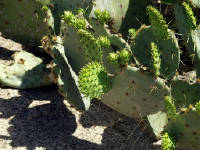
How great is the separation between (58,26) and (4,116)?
2.89 feet

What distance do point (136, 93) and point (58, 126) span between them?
616 mm

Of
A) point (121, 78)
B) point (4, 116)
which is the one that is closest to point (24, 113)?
point (4, 116)

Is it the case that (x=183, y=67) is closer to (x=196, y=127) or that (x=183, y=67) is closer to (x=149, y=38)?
(x=149, y=38)

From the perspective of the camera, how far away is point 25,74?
3.06 meters

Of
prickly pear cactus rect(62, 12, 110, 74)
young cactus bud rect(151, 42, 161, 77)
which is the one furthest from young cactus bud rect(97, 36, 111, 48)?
young cactus bud rect(151, 42, 161, 77)

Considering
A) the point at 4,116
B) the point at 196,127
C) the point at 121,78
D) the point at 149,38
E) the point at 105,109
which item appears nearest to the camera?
the point at 196,127

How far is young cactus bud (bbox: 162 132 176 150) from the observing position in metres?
2.24

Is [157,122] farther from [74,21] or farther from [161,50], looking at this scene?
[74,21]

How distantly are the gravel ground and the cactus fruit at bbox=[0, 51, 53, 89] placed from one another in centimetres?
6

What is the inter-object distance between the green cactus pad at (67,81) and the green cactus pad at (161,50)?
1.37ft

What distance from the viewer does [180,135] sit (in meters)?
2.32

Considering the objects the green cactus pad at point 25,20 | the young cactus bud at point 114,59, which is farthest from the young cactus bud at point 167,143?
the green cactus pad at point 25,20

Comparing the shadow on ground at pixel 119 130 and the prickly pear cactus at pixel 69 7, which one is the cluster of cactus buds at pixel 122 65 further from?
the shadow on ground at pixel 119 130

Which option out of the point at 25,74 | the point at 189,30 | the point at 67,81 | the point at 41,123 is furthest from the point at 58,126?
the point at 189,30
